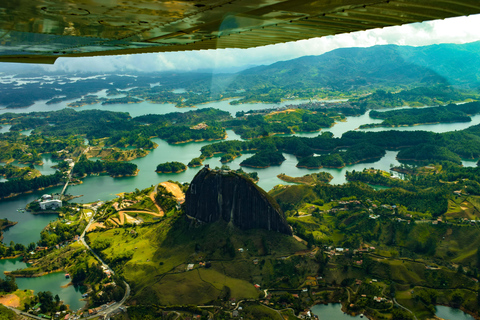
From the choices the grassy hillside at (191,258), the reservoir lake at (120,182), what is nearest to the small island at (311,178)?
the reservoir lake at (120,182)

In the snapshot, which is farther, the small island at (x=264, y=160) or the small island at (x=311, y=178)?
the small island at (x=264, y=160)

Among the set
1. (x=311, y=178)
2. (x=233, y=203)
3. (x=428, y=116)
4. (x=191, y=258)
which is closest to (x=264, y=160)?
(x=311, y=178)

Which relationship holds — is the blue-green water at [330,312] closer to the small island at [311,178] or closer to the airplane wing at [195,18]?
the airplane wing at [195,18]

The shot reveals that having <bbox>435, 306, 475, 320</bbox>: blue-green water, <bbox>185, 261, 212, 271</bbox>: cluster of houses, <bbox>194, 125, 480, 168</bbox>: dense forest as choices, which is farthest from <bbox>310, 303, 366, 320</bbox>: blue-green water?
<bbox>194, 125, 480, 168</bbox>: dense forest

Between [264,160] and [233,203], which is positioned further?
[264,160]

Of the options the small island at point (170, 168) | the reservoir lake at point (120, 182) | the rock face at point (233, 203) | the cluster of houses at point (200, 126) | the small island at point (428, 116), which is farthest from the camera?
the small island at point (428, 116)

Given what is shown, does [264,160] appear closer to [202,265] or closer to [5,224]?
[202,265]

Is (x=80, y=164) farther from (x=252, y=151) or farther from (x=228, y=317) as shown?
(x=228, y=317)
